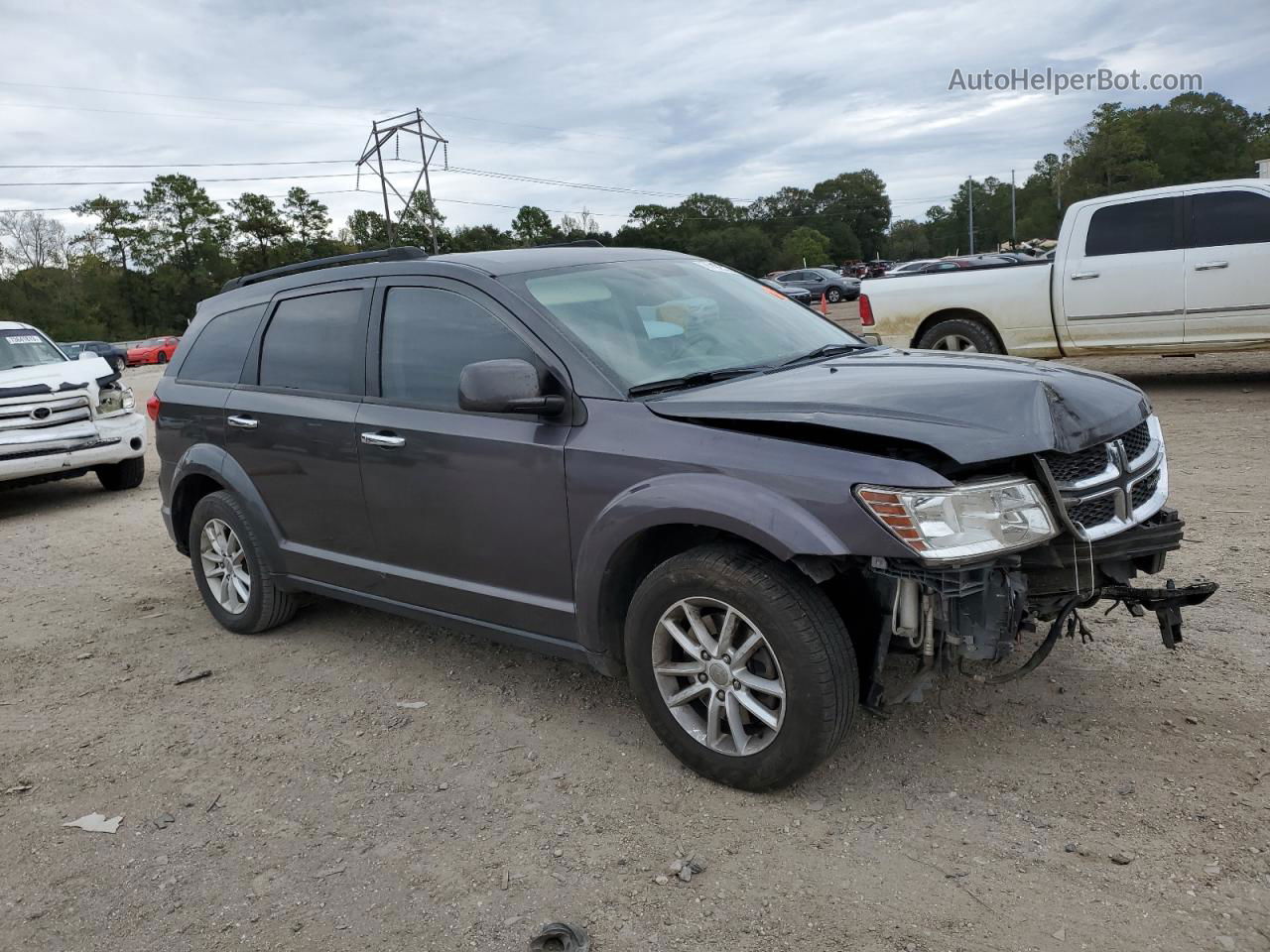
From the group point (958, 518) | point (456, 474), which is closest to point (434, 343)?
point (456, 474)

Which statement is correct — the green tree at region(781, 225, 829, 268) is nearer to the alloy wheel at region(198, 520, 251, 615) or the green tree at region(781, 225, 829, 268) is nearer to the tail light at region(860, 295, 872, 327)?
the tail light at region(860, 295, 872, 327)

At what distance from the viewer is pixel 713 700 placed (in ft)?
10.8

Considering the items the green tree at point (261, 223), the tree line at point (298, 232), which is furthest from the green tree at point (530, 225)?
the green tree at point (261, 223)

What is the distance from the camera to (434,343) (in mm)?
4121

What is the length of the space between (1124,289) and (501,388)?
8310 millimetres

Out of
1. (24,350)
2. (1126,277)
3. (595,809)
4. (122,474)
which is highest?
(24,350)

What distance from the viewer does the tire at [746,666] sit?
9.94 ft

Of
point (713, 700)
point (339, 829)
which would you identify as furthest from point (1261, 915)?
point (339, 829)

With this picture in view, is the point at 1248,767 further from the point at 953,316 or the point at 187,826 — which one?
the point at 953,316

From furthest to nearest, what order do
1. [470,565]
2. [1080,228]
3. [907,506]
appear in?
[1080,228], [470,565], [907,506]

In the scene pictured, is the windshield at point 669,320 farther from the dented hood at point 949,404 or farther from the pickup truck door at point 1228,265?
the pickup truck door at point 1228,265

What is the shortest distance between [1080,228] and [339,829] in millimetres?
9236

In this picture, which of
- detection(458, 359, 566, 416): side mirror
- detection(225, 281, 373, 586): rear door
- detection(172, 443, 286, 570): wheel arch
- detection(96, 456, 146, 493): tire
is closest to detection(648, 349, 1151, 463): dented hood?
detection(458, 359, 566, 416): side mirror

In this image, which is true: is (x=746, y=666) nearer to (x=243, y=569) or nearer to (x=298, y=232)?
(x=243, y=569)
